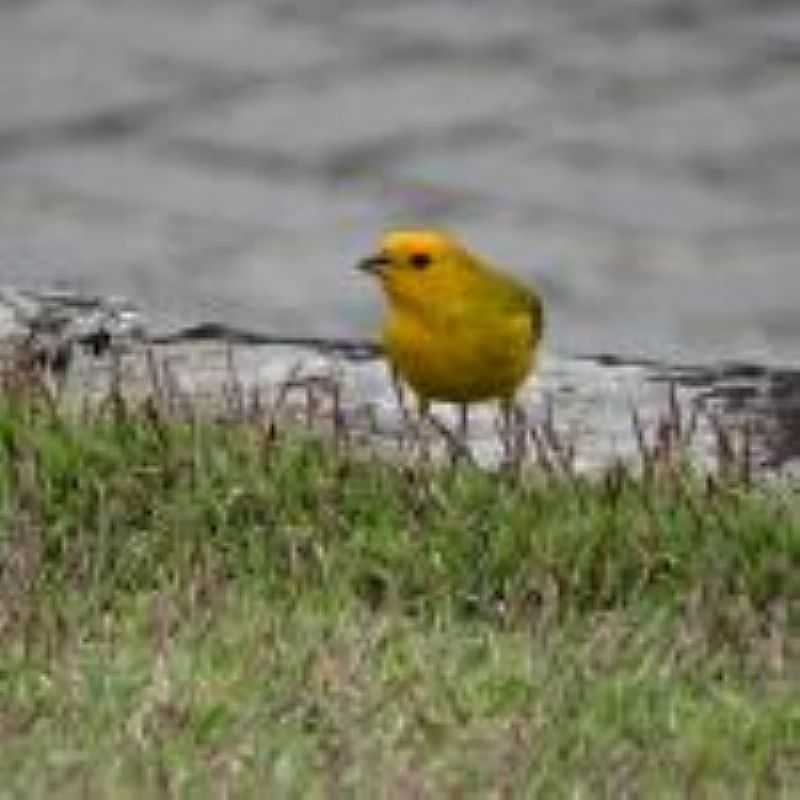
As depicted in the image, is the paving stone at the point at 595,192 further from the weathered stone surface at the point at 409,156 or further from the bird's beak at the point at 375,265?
the bird's beak at the point at 375,265

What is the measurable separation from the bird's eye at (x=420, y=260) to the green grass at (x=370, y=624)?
0.83 metres

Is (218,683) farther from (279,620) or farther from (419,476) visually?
(419,476)

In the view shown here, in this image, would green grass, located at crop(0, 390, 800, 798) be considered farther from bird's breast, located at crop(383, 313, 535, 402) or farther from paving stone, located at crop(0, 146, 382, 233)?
paving stone, located at crop(0, 146, 382, 233)

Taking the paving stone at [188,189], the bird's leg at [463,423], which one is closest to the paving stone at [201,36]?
the paving stone at [188,189]

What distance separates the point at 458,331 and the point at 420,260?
30cm

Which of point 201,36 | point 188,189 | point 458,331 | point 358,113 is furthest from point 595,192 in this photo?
point 458,331

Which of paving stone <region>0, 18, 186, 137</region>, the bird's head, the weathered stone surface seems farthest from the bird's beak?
paving stone <region>0, 18, 186, 137</region>

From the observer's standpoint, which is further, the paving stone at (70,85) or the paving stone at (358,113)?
the paving stone at (70,85)

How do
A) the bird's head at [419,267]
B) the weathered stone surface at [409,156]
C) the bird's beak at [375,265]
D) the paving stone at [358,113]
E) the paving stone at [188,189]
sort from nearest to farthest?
the bird's head at [419,267], the bird's beak at [375,265], the weathered stone surface at [409,156], the paving stone at [188,189], the paving stone at [358,113]

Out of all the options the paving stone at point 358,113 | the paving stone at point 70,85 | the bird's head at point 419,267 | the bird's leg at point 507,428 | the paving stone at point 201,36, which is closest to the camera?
the bird's leg at point 507,428

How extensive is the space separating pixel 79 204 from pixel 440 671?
806 centimetres

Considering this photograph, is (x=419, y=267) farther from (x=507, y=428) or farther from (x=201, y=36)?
(x=201, y=36)

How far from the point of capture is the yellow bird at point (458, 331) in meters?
10.2

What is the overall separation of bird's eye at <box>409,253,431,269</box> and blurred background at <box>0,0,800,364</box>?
395 cm
